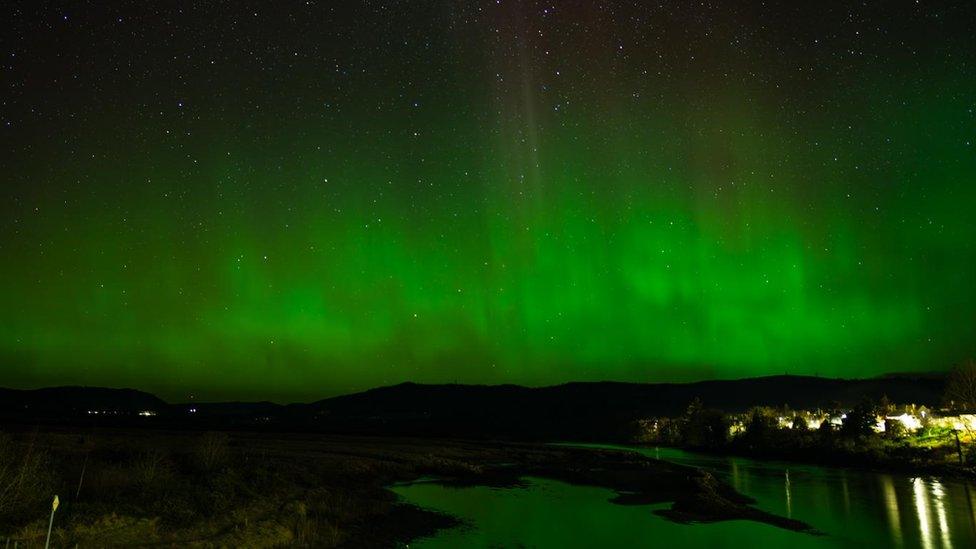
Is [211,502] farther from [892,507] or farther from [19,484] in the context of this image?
[892,507]

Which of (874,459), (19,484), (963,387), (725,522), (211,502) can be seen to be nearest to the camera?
(19,484)

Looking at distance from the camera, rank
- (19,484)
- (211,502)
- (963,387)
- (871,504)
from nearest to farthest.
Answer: (19,484)
(211,502)
(871,504)
(963,387)

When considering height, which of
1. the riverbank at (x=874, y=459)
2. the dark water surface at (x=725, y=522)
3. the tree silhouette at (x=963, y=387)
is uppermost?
the tree silhouette at (x=963, y=387)

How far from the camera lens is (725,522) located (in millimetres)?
30891

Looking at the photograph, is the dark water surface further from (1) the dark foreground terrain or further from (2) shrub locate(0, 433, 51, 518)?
(2) shrub locate(0, 433, 51, 518)

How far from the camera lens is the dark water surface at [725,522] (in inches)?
1054

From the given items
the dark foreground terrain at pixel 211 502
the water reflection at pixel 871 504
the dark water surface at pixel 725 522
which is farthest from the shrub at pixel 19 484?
the water reflection at pixel 871 504

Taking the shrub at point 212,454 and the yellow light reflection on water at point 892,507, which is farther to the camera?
the shrub at point 212,454

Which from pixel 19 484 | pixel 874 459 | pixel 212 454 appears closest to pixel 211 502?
pixel 19 484

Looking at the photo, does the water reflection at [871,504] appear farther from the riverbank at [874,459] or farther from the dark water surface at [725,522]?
the riverbank at [874,459]

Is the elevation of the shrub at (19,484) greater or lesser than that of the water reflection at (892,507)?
greater

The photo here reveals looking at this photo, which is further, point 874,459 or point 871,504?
point 874,459

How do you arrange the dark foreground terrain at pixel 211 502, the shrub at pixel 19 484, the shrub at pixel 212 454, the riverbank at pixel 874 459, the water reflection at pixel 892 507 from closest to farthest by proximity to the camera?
the shrub at pixel 19 484 → the dark foreground terrain at pixel 211 502 → the water reflection at pixel 892 507 → the shrub at pixel 212 454 → the riverbank at pixel 874 459

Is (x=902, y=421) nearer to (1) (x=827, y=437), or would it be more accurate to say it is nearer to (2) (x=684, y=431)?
(1) (x=827, y=437)
